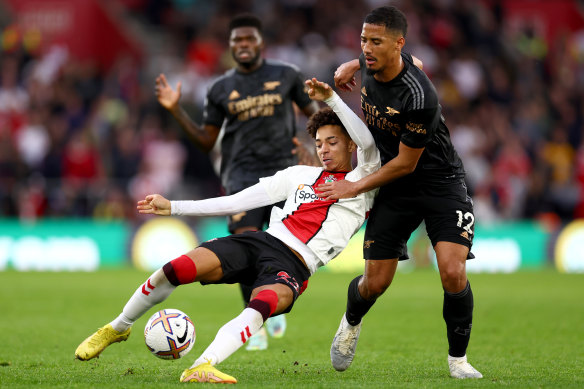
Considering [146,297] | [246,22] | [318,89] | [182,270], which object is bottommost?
[146,297]

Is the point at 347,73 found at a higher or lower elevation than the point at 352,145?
higher

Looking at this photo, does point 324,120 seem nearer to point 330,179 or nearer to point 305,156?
point 330,179

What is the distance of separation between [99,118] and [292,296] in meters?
14.5

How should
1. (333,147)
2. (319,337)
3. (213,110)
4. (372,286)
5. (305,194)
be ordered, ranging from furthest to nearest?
1. (319,337)
2. (213,110)
3. (372,286)
4. (333,147)
5. (305,194)

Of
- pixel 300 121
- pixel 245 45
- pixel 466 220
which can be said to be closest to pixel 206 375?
pixel 466 220

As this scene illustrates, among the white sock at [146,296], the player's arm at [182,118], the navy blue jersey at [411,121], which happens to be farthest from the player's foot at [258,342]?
the navy blue jersey at [411,121]

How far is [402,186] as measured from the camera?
22.0 feet

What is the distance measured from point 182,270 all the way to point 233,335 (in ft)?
1.90

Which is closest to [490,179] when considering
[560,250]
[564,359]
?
[560,250]

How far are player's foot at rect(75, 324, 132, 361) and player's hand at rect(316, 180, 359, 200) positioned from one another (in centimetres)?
174

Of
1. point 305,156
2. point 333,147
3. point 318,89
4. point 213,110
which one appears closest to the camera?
point 318,89

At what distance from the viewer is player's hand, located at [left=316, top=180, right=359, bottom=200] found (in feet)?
20.6

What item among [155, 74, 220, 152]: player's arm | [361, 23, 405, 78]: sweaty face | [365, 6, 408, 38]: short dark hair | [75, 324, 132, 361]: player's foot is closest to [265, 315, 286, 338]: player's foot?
[155, 74, 220, 152]: player's arm

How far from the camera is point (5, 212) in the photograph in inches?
719
